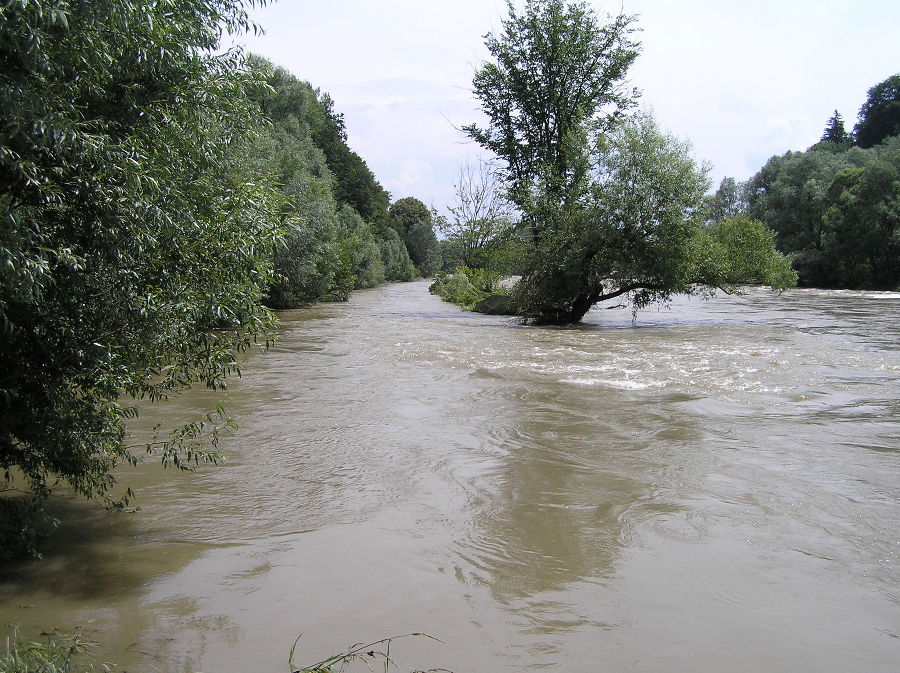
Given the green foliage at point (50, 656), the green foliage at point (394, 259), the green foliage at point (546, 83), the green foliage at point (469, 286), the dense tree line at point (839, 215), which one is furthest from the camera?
the green foliage at point (394, 259)

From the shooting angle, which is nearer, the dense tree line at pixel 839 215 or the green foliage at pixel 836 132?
the dense tree line at pixel 839 215

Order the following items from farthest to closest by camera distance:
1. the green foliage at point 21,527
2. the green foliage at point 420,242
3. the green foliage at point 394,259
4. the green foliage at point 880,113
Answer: the green foliage at point 420,242 < the green foliage at point 880,113 < the green foliage at point 394,259 < the green foliage at point 21,527

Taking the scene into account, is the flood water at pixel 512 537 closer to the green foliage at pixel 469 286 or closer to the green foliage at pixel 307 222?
the green foliage at pixel 307 222

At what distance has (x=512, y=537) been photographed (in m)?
5.98

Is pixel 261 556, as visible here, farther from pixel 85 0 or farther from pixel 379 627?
pixel 85 0

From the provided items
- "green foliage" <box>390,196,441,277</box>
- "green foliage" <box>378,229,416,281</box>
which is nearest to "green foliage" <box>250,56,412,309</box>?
"green foliage" <box>378,229,416,281</box>

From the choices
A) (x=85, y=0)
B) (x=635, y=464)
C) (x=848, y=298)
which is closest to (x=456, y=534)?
(x=635, y=464)

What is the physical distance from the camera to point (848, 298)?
125 ft

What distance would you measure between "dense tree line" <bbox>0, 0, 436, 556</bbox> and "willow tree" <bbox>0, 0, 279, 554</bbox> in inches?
0.5

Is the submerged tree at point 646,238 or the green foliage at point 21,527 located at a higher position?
the submerged tree at point 646,238

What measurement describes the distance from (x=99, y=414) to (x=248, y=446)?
10.9ft

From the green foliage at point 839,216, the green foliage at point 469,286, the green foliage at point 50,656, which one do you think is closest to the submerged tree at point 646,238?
the green foliage at point 469,286

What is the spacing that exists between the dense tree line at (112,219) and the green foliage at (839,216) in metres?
50.7

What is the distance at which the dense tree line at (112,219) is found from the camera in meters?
4.12
